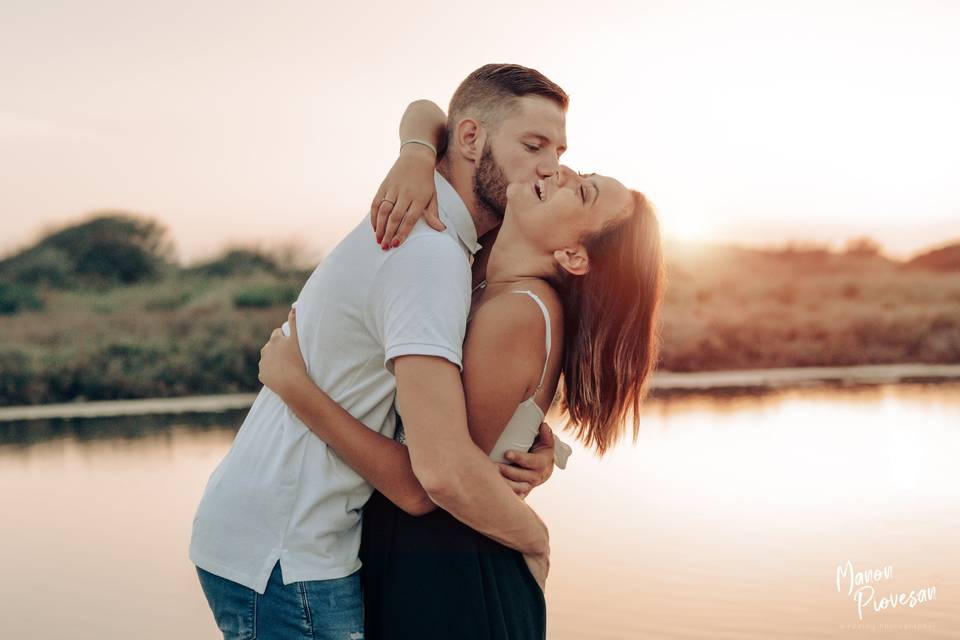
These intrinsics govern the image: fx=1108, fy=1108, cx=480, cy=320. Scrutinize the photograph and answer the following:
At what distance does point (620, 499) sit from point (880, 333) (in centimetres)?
1079

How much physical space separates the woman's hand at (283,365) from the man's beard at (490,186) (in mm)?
472

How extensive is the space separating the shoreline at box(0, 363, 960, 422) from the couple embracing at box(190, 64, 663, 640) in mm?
10259

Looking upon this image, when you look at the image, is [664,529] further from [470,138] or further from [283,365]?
[283,365]

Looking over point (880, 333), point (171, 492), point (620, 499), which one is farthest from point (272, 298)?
point (620, 499)

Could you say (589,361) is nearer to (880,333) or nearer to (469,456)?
(469,456)

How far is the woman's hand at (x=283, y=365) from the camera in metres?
1.87

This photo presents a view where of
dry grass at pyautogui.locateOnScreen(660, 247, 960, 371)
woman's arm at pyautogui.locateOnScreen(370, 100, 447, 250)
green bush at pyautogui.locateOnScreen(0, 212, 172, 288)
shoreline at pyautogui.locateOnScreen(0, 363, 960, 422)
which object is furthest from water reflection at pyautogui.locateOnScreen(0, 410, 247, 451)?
green bush at pyautogui.locateOnScreen(0, 212, 172, 288)

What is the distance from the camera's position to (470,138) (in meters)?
2.34

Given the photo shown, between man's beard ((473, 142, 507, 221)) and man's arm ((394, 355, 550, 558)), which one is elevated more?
man's beard ((473, 142, 507, 221))

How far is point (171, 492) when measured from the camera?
7.46 m

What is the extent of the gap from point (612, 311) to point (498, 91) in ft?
1.77

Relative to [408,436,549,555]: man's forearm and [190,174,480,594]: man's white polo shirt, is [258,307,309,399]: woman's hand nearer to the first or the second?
[190,174,480,594]: man's white polo shirt

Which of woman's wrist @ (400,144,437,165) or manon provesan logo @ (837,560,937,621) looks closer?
woman's wrist @ (400,144,437,165)

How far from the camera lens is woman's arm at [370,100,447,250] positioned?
1.85 m
